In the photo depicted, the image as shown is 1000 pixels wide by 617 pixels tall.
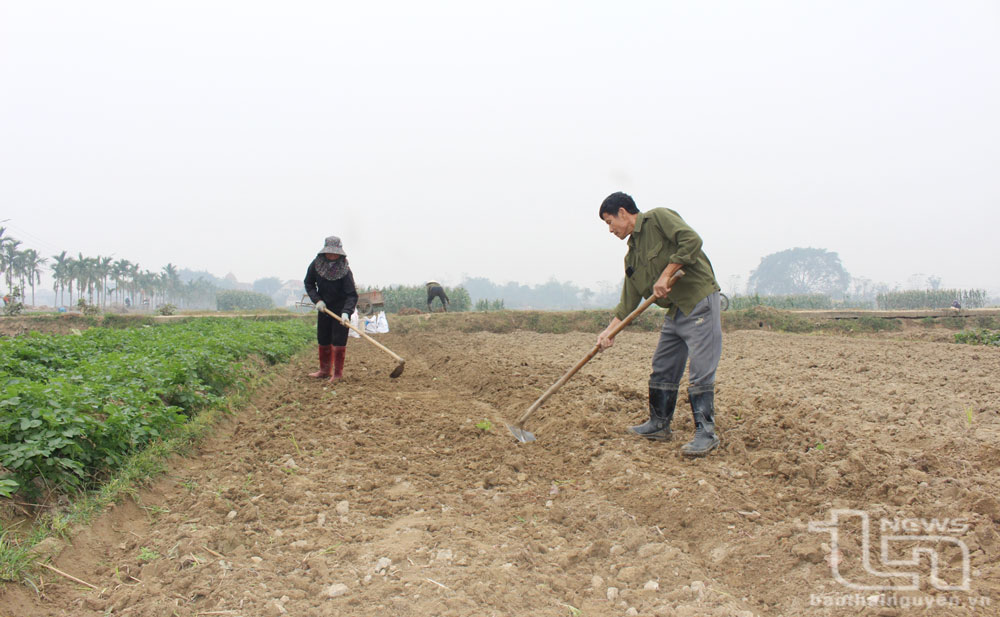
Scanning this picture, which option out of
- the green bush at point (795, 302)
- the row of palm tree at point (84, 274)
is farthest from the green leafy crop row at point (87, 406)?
the row of palm tree at point (84, 274)

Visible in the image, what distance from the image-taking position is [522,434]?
4.32 metres

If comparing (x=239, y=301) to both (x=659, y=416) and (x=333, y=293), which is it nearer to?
(x=333, y=293)

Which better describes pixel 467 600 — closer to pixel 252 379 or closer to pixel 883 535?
pixel 883 535

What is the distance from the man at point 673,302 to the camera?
12.2ft

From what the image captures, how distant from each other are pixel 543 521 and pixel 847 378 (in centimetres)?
573

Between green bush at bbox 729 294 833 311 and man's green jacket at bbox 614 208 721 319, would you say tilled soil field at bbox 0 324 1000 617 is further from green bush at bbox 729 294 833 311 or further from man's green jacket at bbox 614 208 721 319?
green bush at bbox 729 294 833 311

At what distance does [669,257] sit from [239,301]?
268 feet

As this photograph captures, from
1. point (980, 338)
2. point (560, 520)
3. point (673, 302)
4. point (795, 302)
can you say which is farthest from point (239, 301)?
point (560, 520)

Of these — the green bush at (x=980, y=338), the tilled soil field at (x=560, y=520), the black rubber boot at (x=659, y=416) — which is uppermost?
the green bush at (x=980, y=338)

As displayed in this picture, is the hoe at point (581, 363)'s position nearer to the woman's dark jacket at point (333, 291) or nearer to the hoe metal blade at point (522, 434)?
the hoe metal blade at point (522, 434)

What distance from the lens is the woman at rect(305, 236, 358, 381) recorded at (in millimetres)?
6961

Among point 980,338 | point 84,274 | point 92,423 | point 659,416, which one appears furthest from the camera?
point 84,274

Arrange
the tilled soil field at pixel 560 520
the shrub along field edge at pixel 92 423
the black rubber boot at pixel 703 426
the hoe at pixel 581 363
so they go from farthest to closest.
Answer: the hoe at pixel 581 363 → the black rubber boot at pixel 703 426 → the shrub along field edge at pixel 92 423 → the tilled soil field at pixel 560 520

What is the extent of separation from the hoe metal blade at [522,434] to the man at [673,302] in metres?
0.78
